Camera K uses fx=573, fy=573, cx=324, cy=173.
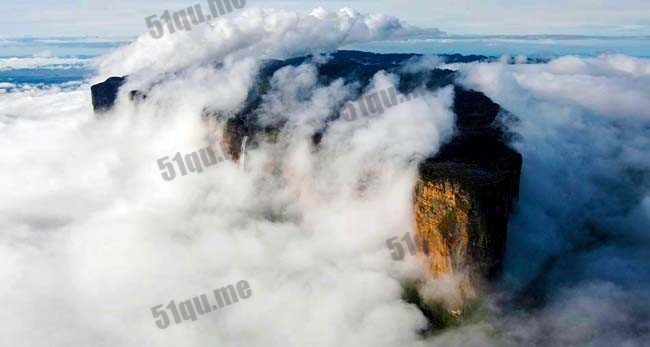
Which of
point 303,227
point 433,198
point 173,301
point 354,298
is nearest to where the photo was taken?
point 433,198

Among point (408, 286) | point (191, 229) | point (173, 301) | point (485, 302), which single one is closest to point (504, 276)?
point (485, 302)

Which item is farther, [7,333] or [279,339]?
[7,333]

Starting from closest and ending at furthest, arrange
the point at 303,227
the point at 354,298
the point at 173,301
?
the point at 354,298 → the point at 173,301 → the point at 303,227

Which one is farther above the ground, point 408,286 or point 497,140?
point 497,140

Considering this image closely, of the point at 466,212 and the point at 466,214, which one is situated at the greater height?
the point at 466,212

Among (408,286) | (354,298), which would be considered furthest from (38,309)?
(408,286)

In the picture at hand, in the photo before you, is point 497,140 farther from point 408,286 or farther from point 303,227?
point 303,227

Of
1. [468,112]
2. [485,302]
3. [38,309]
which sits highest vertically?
[468,112]
